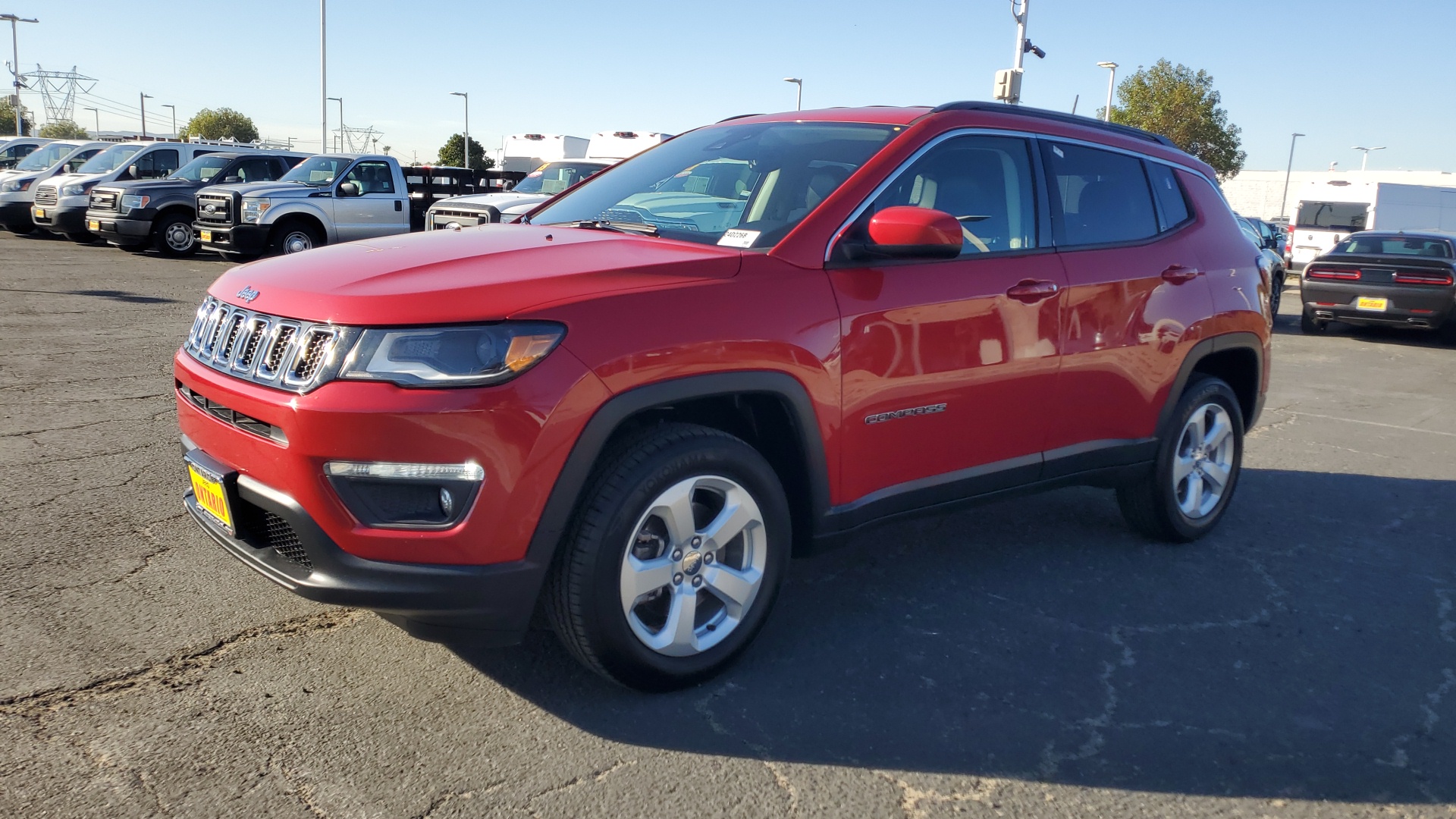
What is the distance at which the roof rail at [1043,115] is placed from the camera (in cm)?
390

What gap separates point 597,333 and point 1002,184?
189cm

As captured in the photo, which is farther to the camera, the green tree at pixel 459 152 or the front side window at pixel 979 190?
the green tree at pixel 459 152

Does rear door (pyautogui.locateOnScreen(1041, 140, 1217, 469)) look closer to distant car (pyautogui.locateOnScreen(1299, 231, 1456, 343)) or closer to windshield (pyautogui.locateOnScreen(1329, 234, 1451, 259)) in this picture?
distant car (pyautogui.locateOnScreen(1299, 231, 1456, 343))

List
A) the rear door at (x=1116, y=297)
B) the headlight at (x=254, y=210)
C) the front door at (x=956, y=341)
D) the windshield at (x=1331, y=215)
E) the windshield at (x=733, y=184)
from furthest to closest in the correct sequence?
the windshield at (x=1331, y=215) → the headlight at (x=254, y=210) → the rear door at (x=1116, y=297) → the windshield at (x=733, y=184) → the front door at (x=956, y=341)

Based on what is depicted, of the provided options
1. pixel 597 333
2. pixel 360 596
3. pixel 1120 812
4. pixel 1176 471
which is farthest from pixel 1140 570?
pixel 360 596

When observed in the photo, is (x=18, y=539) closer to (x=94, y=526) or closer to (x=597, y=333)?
(x=94, y=526)

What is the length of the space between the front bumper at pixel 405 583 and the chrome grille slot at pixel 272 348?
A: 29 centimetres

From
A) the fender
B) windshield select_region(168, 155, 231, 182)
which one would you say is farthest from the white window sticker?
windshield select_region(168, 155, 231, 182)

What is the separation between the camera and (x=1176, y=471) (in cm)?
472

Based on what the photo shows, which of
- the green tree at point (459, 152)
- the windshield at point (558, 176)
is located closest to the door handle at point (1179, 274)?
the windshield at point (558, 176)

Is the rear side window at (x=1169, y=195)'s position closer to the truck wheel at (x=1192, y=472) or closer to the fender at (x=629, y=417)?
the truck wheel at (x=1192, y=472)

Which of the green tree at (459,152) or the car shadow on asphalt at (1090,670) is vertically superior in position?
the green tree at (459,152)

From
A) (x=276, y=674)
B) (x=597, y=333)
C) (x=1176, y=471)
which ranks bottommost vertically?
(x=276, y=674)

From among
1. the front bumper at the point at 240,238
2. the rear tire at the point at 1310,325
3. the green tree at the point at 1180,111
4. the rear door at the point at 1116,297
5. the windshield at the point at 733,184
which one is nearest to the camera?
the windshield at the point at 733,184
